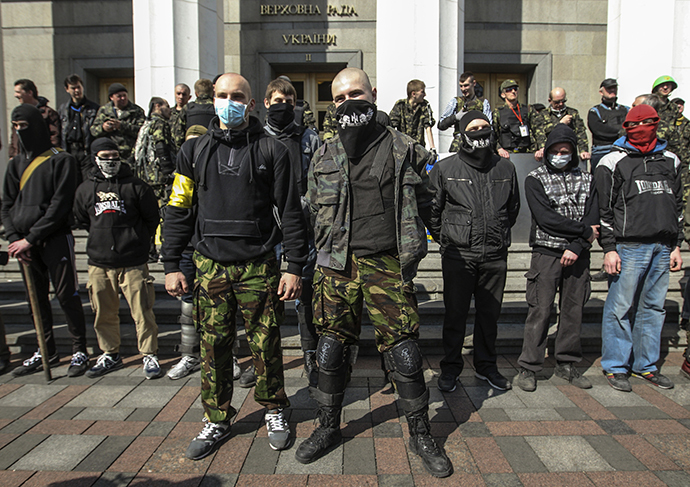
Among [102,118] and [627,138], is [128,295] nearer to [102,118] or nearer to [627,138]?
[102,118]

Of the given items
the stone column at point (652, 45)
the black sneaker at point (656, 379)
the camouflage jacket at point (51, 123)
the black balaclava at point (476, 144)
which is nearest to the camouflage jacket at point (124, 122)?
the camouflage jacket at point (51, 123)

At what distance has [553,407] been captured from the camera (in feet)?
11.9

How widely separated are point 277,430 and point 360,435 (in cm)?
55

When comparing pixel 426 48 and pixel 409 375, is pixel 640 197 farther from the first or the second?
pixel 426 48

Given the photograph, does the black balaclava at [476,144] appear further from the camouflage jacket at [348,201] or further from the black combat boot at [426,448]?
the black combat boot at [426,448]

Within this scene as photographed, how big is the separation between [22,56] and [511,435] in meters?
14.0

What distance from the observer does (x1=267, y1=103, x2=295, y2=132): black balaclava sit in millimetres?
3986

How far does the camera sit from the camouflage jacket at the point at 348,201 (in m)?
2.89

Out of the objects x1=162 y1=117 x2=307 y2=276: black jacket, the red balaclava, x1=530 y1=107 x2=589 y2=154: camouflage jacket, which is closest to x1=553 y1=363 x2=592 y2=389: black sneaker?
the red balaclava

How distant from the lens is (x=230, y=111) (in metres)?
3.01

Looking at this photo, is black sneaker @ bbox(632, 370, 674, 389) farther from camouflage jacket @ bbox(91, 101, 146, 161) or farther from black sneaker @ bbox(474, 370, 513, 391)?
camouflage jacket @ bbox(91, 101, 146, 161)

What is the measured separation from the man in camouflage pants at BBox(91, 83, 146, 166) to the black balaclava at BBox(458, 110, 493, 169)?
4.81 metres

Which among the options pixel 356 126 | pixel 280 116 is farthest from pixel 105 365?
pixel 356 126

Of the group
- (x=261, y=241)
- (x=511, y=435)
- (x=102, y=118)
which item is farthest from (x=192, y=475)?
(x=102, y=118)
